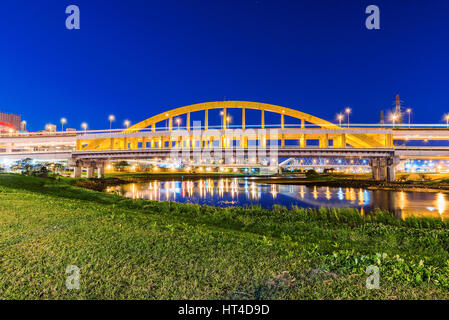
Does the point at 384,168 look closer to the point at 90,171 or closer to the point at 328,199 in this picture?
the point at 328,199

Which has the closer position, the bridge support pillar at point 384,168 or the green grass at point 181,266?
the green grass at point 181,266

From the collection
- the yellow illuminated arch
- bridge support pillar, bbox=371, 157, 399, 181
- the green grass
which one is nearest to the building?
the yellow illuminated arch

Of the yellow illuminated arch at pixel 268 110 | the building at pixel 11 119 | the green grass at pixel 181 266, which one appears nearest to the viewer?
the green grass at pixel 181 266

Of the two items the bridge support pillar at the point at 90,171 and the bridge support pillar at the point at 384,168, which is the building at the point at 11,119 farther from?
the bridge support pillar at the point at 384,168

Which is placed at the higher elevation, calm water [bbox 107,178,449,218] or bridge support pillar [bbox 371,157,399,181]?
bridge support pillar [bbox 371,157,399,181]

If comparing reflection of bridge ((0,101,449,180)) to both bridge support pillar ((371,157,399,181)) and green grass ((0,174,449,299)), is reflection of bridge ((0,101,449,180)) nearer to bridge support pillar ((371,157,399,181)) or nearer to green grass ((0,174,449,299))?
bridge support pillar ((371,157,399,181))

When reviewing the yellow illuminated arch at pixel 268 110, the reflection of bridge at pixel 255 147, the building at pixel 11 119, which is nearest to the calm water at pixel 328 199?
the reflection of bridge at pixel 255 147

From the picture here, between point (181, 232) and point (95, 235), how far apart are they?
207 cm

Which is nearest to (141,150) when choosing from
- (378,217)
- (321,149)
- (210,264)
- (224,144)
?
(224,144)

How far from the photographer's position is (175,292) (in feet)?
10.9

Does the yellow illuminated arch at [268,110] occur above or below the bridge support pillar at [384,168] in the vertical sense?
above

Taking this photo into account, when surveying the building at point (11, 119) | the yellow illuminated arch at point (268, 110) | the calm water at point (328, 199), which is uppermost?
the building at point (11, 119)

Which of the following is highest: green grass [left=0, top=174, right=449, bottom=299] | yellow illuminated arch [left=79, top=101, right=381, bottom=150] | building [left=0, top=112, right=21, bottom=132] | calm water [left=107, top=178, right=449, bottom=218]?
building [left=0, top=112, right=21, bottom=132]

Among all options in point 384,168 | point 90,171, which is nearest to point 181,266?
point 384,168
